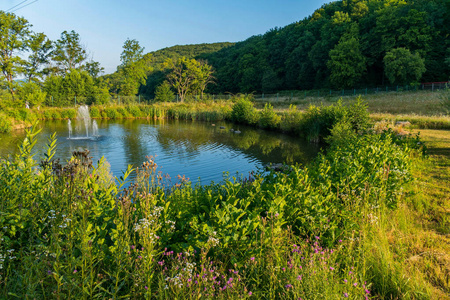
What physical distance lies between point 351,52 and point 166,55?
Result: 6484 centimetres

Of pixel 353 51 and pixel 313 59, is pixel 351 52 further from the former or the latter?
pixel 313 59

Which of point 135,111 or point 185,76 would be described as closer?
point 135,111

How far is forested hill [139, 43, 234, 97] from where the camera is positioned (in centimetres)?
7506

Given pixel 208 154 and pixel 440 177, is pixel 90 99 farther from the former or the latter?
pixel 440 177

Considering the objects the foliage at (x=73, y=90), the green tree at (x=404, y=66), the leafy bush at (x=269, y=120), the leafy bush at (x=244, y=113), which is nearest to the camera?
the leafy bush at (x=269, y=120)

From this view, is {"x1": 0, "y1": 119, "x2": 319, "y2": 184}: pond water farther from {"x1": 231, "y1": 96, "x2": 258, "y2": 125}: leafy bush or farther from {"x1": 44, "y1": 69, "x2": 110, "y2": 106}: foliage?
{"x1": 44, "y1": 69, "x2": 110, "y2": 106}: foliage

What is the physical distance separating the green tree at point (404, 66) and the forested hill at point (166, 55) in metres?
48.9

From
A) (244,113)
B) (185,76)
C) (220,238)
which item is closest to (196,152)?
(220,238)

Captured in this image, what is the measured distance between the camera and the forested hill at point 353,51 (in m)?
42.8

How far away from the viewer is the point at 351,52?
46.5 metres

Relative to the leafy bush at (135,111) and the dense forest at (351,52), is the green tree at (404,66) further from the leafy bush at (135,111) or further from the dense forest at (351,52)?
the leafy bush at (135,111)

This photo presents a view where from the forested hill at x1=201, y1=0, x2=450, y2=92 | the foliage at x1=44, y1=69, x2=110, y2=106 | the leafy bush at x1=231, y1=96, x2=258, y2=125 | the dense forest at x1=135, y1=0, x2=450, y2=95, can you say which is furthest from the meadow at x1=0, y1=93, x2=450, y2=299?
the foliage at x1=44, y1=69, x2=110, y2=106

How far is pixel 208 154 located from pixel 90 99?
3299 centimetres

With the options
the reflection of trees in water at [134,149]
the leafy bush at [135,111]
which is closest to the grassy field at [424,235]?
the reflection of trees in water at [134,149]
